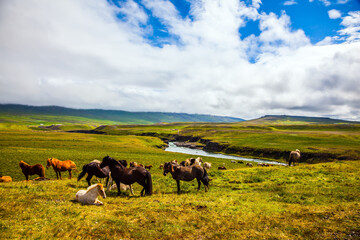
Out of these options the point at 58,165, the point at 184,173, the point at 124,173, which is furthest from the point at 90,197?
the point at 58,165

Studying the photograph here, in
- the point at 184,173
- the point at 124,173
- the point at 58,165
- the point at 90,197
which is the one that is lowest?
the point at 58,165

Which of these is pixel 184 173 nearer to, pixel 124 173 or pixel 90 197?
pixel 124 173

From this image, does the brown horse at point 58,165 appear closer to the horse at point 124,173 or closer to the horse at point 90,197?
the horse at point 124,173

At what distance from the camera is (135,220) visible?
11.0m

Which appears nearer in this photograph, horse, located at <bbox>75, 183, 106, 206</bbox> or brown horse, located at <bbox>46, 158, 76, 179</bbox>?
horse, located at <bbox>75, 183, 106, 206</bbox>

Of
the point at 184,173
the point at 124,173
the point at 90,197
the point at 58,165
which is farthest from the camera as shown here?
the point at 58,165

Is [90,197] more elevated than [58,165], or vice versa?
[90,197]

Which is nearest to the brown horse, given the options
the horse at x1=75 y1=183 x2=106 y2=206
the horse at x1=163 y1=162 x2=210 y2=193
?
the horse at x1=75 y1=183 x2=106 y2=206

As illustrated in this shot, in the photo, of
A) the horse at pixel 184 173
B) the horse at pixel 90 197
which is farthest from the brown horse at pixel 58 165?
the horse at pixel 184 173

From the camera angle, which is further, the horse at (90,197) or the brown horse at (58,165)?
the brown horse at (58,165)

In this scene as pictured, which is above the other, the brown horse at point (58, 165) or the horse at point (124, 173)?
the horse at point (124, 173)

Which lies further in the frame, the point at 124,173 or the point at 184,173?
the point at 184,173

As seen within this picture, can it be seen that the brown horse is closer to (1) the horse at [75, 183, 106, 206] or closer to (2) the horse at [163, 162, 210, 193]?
(1) the horse at [75, 183, 106, 206]

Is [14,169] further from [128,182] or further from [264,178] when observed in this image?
[264,178]
